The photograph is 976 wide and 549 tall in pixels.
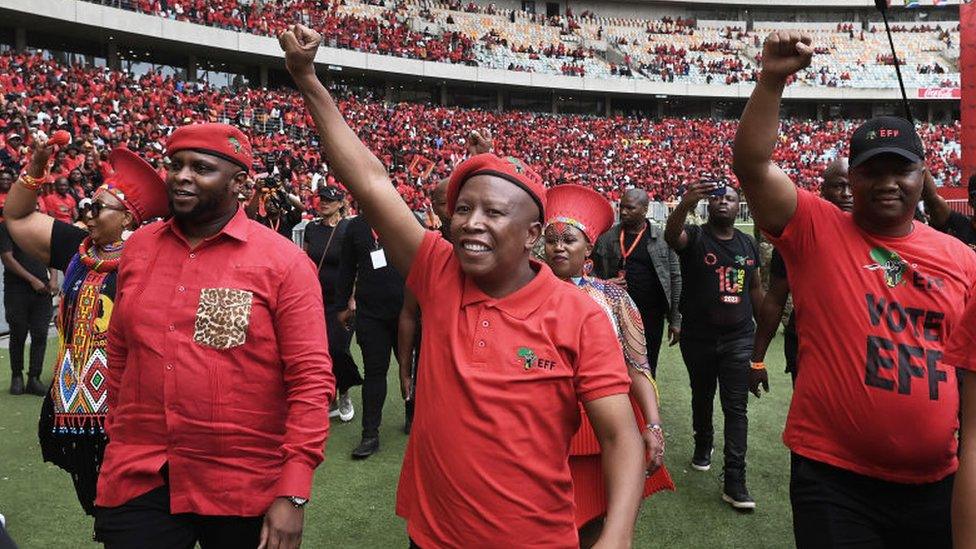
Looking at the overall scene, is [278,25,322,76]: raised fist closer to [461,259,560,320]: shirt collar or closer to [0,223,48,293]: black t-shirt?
[461,259,560,320]: shirt collar

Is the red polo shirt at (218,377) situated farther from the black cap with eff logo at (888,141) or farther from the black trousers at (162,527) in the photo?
the black cap with eff logo at (888,141)

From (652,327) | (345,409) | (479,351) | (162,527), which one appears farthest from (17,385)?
(479,351)

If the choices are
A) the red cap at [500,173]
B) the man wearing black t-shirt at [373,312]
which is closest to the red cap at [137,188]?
the red cap at [500,173]

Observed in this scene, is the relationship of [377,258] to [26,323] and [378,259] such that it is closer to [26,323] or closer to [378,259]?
[378,259]

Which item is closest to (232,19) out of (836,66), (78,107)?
(78,107)

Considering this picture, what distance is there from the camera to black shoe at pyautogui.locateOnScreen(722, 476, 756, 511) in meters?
4.22

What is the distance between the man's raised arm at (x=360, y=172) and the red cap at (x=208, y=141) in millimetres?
384

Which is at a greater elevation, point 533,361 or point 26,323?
point 533,361

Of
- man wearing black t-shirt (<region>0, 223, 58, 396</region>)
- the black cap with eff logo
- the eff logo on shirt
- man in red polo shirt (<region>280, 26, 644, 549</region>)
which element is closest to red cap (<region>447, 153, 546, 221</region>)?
man in red polo shirt (<region>280, 26, 644, 549</region>)

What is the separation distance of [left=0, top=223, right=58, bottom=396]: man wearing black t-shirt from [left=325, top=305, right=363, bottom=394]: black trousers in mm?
2725

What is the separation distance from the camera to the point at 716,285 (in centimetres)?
453

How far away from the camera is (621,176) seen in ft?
112

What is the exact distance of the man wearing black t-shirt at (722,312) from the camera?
172 inches

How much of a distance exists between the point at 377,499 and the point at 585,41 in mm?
50187
